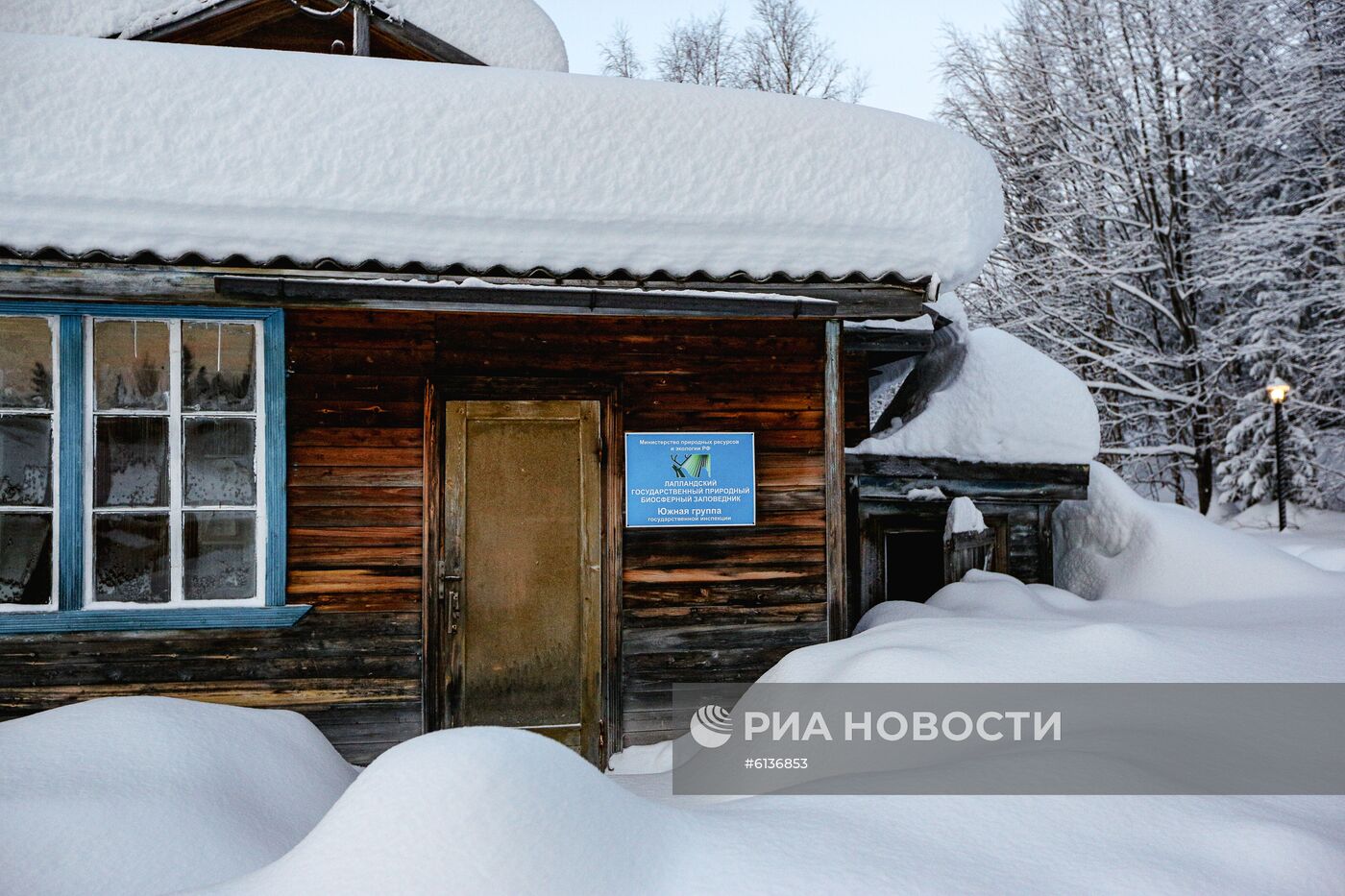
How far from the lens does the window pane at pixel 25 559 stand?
4223 millimetres

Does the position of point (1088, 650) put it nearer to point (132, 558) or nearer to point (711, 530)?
point (711, 530)

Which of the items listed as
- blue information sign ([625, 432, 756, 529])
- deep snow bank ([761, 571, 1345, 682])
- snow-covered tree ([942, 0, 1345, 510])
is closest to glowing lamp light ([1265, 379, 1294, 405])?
snow-covered tree ([942, 0, 1345, 510])

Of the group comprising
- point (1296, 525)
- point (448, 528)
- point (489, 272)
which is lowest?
point (1296, 525)

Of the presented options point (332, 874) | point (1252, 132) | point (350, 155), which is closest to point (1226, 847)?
point (332, 874)

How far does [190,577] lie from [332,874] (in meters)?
2.90

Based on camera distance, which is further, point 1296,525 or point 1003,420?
point 1296,525

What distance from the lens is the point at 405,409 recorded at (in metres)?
4.63

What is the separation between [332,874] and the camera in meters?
2.04

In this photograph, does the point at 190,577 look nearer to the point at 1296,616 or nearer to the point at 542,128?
the point at 542,128

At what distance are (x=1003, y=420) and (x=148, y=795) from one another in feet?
21.2

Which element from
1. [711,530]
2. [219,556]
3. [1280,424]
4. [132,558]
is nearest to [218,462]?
[219,556]

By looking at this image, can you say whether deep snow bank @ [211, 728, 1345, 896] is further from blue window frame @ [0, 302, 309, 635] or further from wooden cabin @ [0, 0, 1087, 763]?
blue window frame @ [0, 302, 309, 635]

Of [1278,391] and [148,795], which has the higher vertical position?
[1278,391]

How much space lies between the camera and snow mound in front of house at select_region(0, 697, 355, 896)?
2576 millimetres
